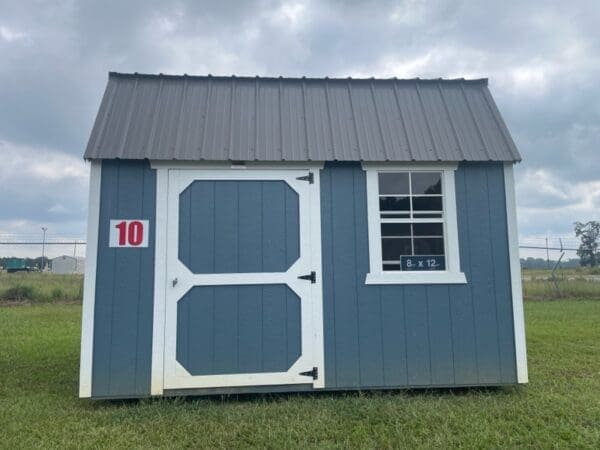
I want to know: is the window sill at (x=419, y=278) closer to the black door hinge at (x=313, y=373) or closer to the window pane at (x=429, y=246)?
the window pane at (x=429, y=246)

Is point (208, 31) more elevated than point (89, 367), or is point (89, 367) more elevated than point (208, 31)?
point (208, 31)

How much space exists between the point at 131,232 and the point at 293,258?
1613mm

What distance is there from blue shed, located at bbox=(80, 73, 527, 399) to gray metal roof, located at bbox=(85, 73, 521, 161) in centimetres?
3

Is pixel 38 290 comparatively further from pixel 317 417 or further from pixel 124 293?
pixel 317 417

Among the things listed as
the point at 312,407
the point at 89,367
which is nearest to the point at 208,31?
the point at 89,367

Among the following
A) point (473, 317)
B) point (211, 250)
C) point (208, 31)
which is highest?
point (208, 31)

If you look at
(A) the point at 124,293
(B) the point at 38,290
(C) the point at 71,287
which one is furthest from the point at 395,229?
(B) the point at 38,290

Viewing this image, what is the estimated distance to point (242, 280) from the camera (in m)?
3.70

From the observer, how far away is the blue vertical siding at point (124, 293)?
3512 mm

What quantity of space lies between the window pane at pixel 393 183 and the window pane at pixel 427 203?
0.15 m

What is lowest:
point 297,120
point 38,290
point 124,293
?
point 38,290

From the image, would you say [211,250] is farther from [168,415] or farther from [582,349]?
[582,349]

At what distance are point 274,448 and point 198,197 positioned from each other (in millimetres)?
2335

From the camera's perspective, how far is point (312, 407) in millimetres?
3377
